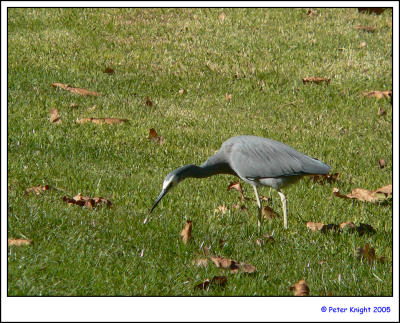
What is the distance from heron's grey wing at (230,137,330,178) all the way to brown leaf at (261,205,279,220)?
1.32 feet

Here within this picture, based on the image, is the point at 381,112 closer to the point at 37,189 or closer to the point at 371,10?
the point at 371,10

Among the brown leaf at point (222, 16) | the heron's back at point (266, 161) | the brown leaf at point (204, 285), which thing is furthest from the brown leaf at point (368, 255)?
the brown leaf at point (222, 16)

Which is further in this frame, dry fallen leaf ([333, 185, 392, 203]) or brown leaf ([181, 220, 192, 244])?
dry fallen leaf ([333, 185, 392, 203])

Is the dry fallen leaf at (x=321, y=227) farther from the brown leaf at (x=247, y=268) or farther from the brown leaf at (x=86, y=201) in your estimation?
the brown leaf at (x=86, y=201)

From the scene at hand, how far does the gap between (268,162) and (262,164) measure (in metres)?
0.08

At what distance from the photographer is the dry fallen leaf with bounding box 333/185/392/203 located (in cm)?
710

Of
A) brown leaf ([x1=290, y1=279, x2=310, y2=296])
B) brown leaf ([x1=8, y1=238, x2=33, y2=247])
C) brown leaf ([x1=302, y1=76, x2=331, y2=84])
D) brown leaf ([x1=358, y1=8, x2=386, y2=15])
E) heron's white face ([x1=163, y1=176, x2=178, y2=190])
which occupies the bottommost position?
brown leaf ([x1=290, y1=279, x2=310, y2=296])

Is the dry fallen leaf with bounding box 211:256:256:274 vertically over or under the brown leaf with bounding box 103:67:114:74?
under

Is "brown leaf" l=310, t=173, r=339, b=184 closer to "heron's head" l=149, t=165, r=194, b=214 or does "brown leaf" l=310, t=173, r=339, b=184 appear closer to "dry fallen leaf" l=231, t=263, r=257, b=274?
"heron's head" l=149, t=165, r=194, b=214

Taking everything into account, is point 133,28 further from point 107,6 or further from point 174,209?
point 174,209

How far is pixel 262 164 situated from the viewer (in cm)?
627

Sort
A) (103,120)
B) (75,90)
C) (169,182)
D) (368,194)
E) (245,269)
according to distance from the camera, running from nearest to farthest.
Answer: (245,269) → (169,182) → (368,194) → (103,120) → (75,90)

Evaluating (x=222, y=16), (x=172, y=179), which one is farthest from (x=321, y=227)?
(x=222, y=16)

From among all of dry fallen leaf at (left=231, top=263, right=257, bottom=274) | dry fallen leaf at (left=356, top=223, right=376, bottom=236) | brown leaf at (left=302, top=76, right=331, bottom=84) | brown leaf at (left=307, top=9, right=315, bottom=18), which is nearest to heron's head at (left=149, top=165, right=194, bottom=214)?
dry fallen leaf at (left=231, top=263, right=257, bottom=274)
